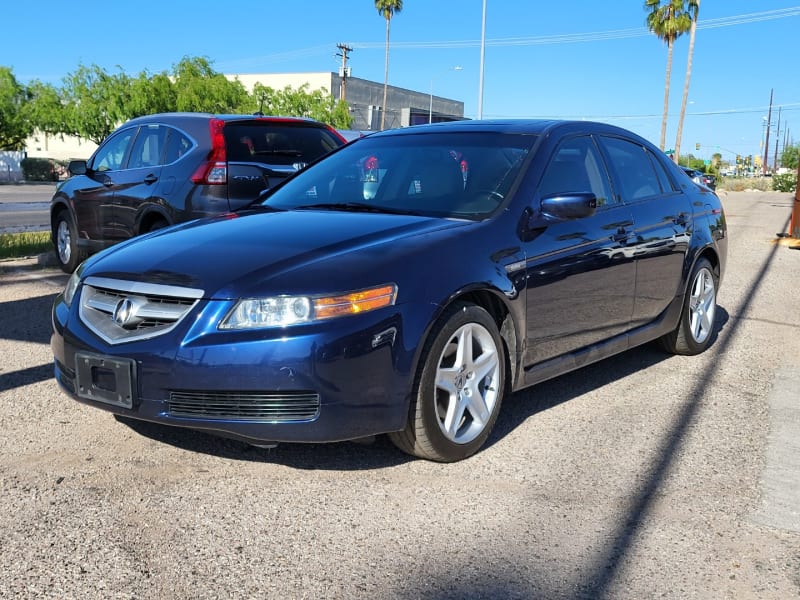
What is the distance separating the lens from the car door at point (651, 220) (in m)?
5.45

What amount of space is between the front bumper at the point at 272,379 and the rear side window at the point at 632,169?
2.44 metres

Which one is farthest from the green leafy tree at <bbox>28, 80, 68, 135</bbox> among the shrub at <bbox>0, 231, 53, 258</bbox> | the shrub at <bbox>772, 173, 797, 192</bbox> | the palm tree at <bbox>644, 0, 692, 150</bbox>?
the shrub at <bbox>0, 231, 53, 258</bbox>

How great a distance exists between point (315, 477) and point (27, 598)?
4.51 feet

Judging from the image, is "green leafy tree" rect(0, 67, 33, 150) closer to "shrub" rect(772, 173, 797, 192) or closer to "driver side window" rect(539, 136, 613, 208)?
"shrub" rect(772, 173, 797, 192)

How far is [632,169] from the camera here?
571 cm

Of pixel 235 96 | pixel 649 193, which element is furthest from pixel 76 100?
pixel 649 193

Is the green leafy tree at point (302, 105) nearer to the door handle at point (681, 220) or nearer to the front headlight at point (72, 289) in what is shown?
the door handle at point (681, 220)

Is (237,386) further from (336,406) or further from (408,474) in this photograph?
(408,474)

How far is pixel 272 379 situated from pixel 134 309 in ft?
2.42

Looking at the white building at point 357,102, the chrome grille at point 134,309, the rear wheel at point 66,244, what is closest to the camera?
the chrome grille at point 134,309

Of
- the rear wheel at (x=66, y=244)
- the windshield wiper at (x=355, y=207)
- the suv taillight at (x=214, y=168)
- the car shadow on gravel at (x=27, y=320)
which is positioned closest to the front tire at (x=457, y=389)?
the windshield wiper at (x=355, y=207)

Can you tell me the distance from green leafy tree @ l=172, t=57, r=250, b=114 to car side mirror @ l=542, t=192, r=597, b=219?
5364 cm

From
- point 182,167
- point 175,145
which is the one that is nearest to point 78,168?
point 175,145

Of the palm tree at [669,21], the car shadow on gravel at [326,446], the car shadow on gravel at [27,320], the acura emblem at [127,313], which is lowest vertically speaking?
the car shadow on gravel at [27,320]
